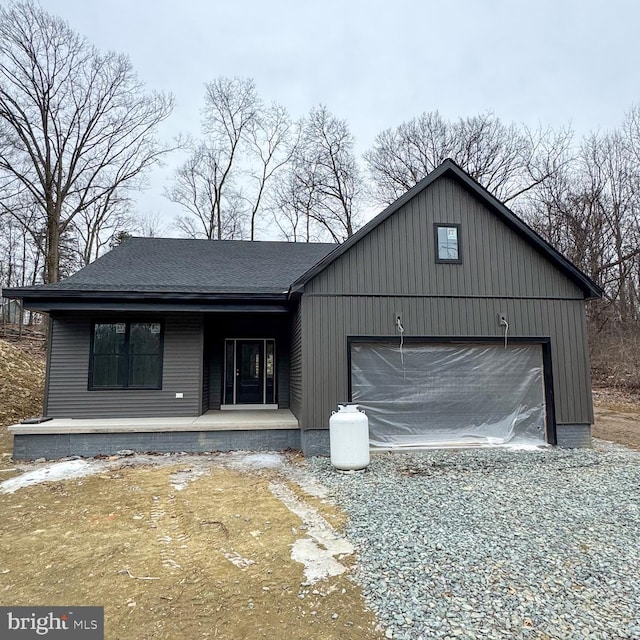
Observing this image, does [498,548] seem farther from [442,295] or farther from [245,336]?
[245,336]

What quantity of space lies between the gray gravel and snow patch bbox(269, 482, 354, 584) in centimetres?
17

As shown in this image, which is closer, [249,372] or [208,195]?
[249,372]

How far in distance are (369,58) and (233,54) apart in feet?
18.3

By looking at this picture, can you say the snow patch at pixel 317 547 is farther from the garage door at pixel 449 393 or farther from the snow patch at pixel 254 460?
the garage door at pixel 449 393

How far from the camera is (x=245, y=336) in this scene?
9562 millimetres

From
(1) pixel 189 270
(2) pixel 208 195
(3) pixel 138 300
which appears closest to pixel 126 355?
(3) pixel 138 300

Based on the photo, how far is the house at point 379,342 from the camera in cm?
712

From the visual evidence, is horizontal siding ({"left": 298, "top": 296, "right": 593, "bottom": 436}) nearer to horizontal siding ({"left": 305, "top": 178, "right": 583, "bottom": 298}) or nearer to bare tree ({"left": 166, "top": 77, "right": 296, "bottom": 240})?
horizontal siding ({"left": 305, "top": 178, "right": 583, "bottom": 298})

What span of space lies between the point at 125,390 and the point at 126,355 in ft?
2.17

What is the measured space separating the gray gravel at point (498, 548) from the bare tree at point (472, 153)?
1690 centimetres

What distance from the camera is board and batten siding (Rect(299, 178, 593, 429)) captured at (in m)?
7.14

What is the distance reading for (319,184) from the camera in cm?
2145

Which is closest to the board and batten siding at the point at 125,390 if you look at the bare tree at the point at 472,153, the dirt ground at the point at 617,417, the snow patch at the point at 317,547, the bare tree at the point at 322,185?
the snow patch at the point at 317,547

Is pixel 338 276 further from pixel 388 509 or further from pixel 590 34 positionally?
pixel 590 34
